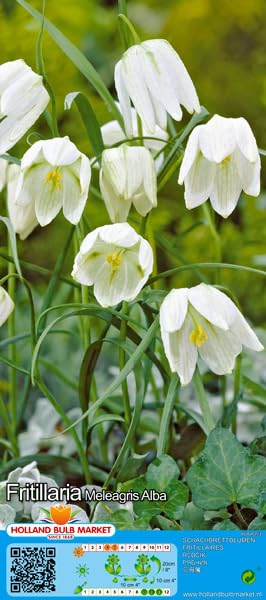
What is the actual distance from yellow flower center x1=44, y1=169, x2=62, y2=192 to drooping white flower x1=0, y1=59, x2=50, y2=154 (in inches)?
1.7

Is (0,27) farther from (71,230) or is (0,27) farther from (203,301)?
(203,301)

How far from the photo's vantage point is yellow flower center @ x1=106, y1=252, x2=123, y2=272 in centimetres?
82

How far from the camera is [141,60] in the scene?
0.83 meters

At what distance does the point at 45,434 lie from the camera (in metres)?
1.25

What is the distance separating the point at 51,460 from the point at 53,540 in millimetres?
143

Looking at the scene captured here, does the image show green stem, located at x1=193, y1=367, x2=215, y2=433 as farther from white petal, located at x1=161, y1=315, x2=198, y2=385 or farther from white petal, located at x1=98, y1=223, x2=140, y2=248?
white petal, located at x1=98, y1=223, x2=140, y2=248

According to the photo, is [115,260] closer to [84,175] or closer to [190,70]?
[84,175]

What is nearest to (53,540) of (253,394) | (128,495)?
(128,495)

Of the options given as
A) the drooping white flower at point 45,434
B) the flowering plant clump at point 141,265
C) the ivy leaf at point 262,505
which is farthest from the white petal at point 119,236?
the drooping white flower at point 45,434

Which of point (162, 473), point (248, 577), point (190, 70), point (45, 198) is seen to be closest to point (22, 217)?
point (45, 198)

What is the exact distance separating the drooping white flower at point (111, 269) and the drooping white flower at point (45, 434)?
41 centimetres

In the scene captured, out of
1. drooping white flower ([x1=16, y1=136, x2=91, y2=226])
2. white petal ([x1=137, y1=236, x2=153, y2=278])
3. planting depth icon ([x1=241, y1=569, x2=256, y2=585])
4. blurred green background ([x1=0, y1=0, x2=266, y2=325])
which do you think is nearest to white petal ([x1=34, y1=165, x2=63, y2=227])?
drooping white flower ([x1=16, y1=136, x2=91, y2=226])

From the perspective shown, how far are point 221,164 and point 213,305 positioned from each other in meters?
0.12

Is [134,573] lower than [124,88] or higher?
lower
